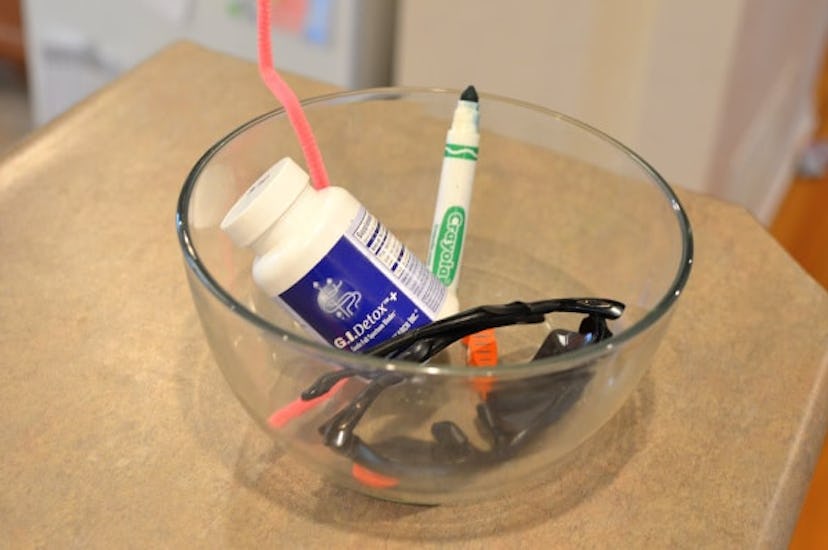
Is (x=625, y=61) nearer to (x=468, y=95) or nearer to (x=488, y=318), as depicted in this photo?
(x=468, y=95)

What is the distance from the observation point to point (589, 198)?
63 cm

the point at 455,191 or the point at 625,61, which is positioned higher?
the point at 455,191

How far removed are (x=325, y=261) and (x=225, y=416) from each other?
0.34 ft

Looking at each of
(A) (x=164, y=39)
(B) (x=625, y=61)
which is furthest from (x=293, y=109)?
(A) (x=164, y=39)

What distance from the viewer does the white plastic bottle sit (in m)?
0.44

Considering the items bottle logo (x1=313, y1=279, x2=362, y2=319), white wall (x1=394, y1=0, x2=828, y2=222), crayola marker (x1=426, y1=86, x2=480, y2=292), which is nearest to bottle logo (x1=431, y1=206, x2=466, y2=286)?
crayola marker (x1=426, y1=86, x2=480, y2=292)

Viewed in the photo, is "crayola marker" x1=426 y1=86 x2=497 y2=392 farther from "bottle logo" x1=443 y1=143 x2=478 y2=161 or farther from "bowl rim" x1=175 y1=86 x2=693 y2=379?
"bowl rim" x1=175 y1=86 x2=693 y2=379

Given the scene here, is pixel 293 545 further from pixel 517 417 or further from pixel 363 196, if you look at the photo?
pixel 363 196

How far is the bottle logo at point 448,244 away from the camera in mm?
552

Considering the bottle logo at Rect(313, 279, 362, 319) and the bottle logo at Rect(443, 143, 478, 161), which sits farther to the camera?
the bottle logo at Rect(443, 143, 478, 161)

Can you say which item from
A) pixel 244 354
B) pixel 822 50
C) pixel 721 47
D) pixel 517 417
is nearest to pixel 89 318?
pixel 244 354

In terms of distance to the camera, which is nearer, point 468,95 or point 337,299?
point 337,299

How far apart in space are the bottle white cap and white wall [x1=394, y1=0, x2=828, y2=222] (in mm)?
819

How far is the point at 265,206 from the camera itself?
0.44 metres
